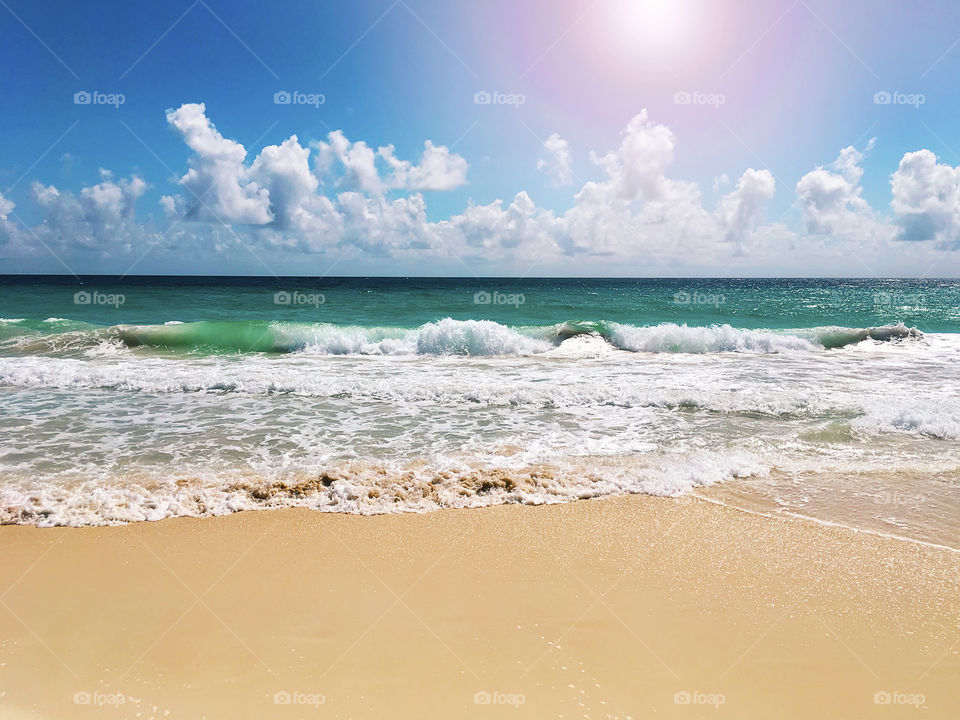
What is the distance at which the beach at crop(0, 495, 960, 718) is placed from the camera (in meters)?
2.98

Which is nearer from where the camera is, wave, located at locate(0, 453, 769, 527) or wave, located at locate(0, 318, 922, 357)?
wave, located at locate(0, 453, 769, 527)

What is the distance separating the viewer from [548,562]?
4.44 meters

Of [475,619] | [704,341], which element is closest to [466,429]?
[475,619]

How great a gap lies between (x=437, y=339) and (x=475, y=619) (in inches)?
638

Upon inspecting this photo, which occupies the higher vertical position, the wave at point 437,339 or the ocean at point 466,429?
the wave at point 437,339

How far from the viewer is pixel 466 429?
28.2 ft

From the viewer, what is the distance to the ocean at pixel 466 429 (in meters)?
5.74

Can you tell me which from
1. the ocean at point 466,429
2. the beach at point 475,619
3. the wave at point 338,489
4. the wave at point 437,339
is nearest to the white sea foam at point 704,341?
the wave at point 437,339

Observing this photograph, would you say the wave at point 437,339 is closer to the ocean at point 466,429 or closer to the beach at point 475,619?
the ocean at point 466,429

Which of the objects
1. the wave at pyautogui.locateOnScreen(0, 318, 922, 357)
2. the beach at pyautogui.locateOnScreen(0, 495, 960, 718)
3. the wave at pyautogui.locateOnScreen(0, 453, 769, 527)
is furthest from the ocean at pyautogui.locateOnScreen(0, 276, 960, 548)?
the beach at pyautogui.locateOnScreen(0, 495, 960, 718)

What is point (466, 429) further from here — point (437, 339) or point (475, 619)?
point (437, 339)

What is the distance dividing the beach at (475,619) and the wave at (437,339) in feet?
46.4

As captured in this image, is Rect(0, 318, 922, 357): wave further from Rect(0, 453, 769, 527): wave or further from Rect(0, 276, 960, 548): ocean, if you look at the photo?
Rect(0, 453, 769, 527): wave

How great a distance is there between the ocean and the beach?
0.63m
